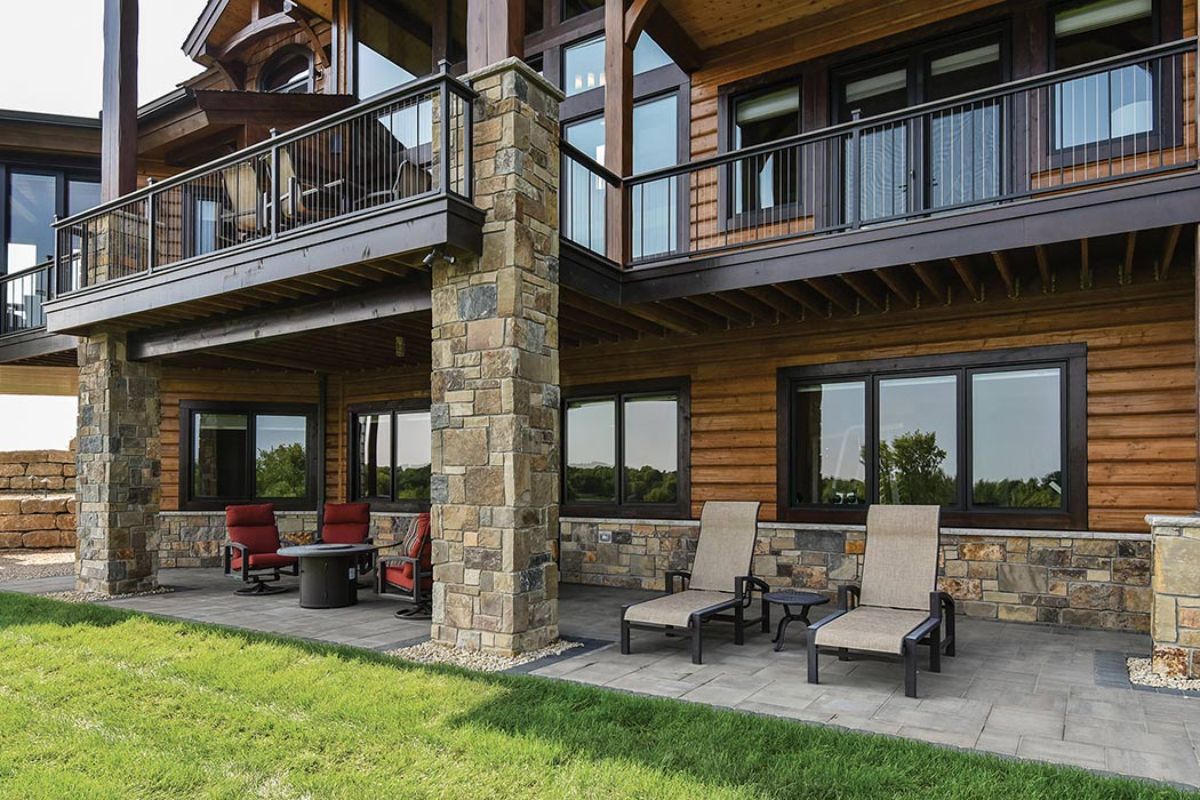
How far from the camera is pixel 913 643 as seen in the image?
4.62 metres

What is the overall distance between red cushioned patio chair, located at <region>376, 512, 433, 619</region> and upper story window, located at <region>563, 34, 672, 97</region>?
5.72 metres

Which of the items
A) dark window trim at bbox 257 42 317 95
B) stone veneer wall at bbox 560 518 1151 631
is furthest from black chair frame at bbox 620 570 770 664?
dark window trim at bbox 257 42 317 95

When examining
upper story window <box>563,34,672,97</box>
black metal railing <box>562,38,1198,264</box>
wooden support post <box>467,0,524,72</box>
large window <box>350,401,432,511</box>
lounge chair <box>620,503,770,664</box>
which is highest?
upper story window <box>563,34,672,97</box>

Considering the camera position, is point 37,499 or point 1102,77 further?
point 37,499

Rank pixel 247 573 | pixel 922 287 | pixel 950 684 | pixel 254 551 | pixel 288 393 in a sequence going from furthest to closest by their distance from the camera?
pixel 288 393
pixel 254 551
pixel 247 573
pixel 922 287
pixel 950 684

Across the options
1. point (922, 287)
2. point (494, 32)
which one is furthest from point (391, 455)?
point (922, 287)

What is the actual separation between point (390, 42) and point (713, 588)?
30.5 ft

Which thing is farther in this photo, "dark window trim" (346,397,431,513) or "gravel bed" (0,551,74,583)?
"dark window trim" (346,397,431,513)

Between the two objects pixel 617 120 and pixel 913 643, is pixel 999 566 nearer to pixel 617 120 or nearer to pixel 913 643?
pixel 913 643

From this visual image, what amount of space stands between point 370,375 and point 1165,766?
10.5m

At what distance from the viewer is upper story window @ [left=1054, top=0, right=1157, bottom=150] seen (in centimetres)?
669

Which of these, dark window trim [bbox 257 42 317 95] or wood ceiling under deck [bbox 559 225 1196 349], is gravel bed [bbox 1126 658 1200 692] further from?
dark window trim [bbox 257 42 317 95]

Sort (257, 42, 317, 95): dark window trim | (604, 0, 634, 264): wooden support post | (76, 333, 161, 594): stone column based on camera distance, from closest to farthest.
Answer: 1. (604, 0, 634, 264): wooden support post
2. (76, 333, 161, 594): stone column
3. (257, 42, 317, 95): dark window trim

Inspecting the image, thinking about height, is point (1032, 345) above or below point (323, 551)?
above
